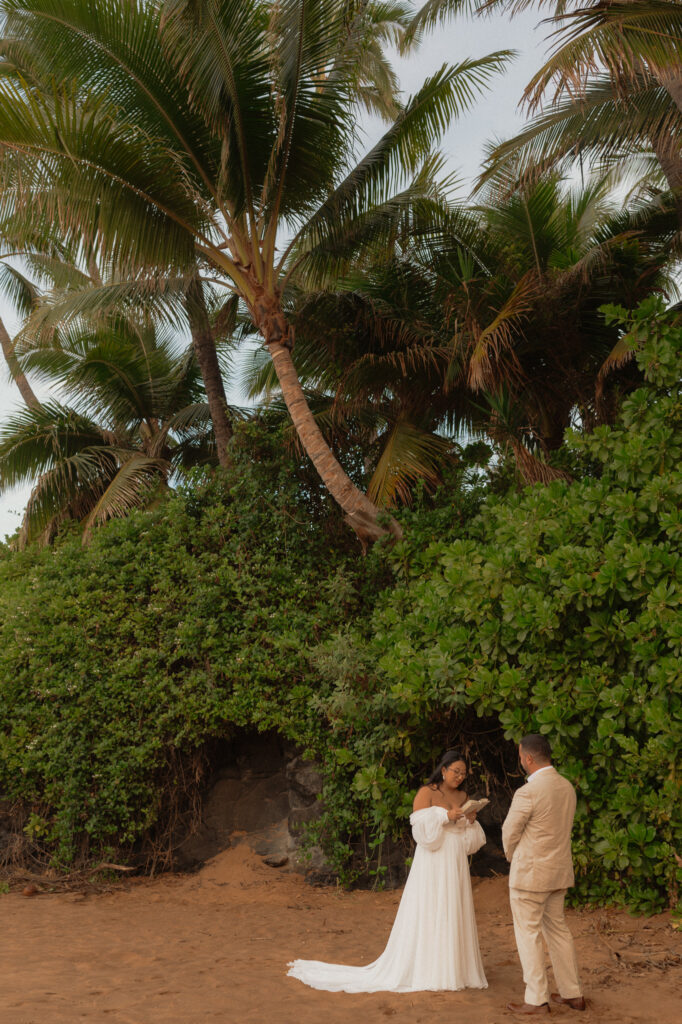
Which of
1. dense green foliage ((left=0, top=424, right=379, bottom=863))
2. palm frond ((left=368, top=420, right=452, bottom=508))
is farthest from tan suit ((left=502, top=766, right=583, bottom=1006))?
palm frond ((left=368, top=420, right=452, bottom=508))

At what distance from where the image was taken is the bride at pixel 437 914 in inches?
220

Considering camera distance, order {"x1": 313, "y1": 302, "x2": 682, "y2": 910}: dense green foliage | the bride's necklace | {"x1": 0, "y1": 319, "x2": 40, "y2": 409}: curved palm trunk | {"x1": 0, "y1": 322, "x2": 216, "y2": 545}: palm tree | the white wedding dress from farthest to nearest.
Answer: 1. {"x1": 0, "y1": 319, "x2": 40, "y2": 409}: curved palm trunk
2. {"x1": 0, "y1": 322, "x2": 216, "y2": 545}: palm tree
3. {"x1": 313, "y1": 302, "x2": 682, "y2": 910}: dense green foliage
4. the bride's necklace
5. the white wedding dress

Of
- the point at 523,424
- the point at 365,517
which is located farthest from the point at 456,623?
the point at 523,424

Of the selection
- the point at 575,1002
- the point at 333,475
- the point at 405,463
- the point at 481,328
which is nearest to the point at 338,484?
the point at 333,475

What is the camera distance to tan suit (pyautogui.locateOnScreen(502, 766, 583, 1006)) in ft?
16.5

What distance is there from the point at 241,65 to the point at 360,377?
13.6 feet

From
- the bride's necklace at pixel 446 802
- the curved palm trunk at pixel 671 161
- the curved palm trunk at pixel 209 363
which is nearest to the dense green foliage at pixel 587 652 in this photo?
the bride's necklace at pixel 446 802

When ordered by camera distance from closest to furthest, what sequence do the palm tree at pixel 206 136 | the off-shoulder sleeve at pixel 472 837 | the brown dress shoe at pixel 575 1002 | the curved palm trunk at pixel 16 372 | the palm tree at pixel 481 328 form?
the brown dress shoe at pixel 575 1002 → the off-shoulder sleeve at pixel 472 837 → the palm tree at pixel 206 136 → the palm tree at pixel 481 328 → the curved palm trunk at pixel 16 372

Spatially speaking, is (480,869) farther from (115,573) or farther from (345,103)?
(345,103)

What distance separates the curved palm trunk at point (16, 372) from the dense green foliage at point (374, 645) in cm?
454

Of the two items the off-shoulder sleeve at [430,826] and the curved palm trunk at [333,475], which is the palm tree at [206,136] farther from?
the off-shoulder sleeve at [430,826]

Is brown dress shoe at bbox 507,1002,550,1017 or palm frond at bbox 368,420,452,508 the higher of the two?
palm frond at bbox 368,420,452,508

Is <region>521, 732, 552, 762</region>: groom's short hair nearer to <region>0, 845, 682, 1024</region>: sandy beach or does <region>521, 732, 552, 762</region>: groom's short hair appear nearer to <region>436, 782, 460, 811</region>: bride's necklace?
<region>436, 782, 460, 811</region>: bride's necklace

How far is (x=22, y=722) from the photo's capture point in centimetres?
1056
